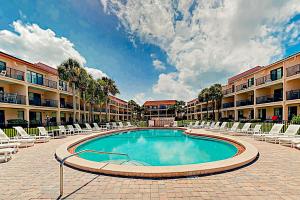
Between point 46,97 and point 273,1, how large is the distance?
1136 inches

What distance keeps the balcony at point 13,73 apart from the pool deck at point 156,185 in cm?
1610

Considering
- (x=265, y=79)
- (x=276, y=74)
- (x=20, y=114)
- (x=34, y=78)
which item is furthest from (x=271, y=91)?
(x=20, y=114)

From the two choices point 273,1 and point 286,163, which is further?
point 273,1

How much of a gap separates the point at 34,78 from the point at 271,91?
34.1 meters

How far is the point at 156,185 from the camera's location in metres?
3.98

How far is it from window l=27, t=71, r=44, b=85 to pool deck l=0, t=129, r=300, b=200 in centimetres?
1845

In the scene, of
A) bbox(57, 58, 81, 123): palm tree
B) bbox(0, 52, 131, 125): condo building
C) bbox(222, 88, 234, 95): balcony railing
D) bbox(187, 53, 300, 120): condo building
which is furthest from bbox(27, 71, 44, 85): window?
bbox(222, 88, 234, 95): balcony railing

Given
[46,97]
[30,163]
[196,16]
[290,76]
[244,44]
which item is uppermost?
[196,16]

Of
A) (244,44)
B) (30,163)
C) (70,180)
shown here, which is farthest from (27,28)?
(244,44)

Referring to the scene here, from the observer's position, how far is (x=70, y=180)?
428 centimetres

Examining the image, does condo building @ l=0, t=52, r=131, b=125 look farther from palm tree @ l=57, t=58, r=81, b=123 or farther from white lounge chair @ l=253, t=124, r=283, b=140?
white lounge chair @ l=253, t=124, r=283, b=140

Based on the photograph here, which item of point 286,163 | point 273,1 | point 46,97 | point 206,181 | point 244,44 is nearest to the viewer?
point 206,181

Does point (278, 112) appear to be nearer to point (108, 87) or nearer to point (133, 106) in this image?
point (108, 87)

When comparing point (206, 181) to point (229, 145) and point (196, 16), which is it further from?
point (196, 16)
